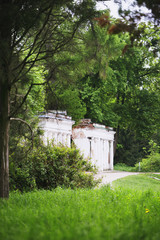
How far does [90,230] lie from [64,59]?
4.85 meters

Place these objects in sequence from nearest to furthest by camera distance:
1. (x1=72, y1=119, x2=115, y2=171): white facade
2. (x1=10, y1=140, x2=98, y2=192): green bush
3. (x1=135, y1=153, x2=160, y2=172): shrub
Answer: (x1=10, y1=140, x2=98, y2=192): green bush, (x1=72, y1=119, x2=115, y2=171): white facade, (x1=135, y1=153, x2=160, y2=172): shrub

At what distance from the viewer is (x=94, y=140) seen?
64.1 feet

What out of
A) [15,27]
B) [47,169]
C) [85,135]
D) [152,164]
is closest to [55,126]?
[85,135]

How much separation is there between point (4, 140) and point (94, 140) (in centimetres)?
1378

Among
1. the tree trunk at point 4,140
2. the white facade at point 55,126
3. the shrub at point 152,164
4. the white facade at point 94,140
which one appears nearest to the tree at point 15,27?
the tree trunk at point 4,140

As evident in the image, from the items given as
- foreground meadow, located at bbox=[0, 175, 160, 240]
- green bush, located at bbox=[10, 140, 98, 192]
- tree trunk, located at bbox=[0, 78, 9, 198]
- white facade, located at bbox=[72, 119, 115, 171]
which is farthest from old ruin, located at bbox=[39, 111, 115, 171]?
foreground meadow, located at bbox=[0, 175, 160, 240]

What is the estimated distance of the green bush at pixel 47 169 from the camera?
331 inches

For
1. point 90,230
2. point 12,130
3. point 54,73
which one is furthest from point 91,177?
point 90,230

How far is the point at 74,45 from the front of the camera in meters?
6.97

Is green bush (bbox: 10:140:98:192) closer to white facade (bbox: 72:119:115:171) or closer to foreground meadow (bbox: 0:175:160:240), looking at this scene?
foreground meadow (bbox: 0:175:160:240)

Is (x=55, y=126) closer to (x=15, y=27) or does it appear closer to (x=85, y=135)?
(x=85, y=135)

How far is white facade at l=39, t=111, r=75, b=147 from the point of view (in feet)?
49.3

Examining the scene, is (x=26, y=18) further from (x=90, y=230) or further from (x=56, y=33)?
(x=90, y=230)

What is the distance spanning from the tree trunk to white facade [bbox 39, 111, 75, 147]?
8447mm
